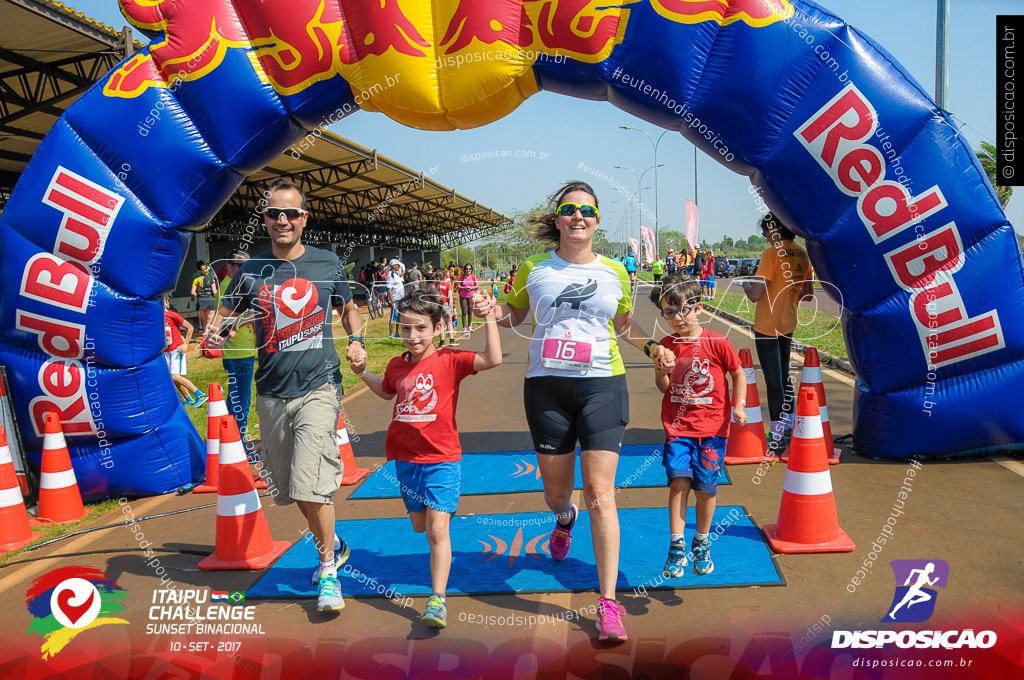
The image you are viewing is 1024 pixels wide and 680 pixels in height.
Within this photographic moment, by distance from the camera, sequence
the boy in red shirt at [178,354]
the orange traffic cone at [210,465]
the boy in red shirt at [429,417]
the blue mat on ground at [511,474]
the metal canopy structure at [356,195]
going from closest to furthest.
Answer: the boy in red shirt at [429,417]
the blue mat on ground at [511,474]
the orange traffic cone at [210,465]
the boy in red shirt at [178,354]
the metal canopy structure at [356,195]

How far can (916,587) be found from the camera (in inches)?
136

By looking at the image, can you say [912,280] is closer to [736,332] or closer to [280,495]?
[280,495]

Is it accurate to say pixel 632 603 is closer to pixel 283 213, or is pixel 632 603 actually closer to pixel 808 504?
pixel 808 504

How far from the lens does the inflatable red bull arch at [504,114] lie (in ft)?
16.5

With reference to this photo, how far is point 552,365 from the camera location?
132 inches

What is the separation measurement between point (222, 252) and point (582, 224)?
24.8 meters

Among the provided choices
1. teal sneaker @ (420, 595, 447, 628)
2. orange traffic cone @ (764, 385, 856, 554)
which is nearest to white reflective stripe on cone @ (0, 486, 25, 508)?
teal sneaker @ (420, 595, 447, 628)

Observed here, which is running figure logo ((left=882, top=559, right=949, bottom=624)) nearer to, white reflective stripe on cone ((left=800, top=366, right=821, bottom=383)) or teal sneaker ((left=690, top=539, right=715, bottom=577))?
teal sneaker ((left=690, top=539, right=715, bottom=577))

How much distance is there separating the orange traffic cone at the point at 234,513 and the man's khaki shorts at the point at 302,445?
0.51 meters

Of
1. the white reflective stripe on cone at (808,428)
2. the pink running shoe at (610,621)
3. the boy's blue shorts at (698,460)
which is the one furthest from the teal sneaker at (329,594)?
the white reflective stripe on cone at (808,428)

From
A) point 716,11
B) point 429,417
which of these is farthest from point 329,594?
point 716,11

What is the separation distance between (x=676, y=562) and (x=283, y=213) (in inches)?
109

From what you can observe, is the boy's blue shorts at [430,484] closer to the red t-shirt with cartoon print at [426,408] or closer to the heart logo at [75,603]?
the red t-shirt with cartoon print at [426,408]

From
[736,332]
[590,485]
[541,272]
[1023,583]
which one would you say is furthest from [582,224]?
[736,332]
